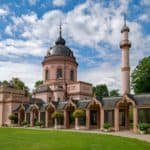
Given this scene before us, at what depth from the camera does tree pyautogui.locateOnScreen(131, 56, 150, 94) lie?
175 feet

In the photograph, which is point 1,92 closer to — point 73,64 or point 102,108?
point 73,64

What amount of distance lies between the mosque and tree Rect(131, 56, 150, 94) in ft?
7.99

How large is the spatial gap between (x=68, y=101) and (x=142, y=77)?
14.6 m

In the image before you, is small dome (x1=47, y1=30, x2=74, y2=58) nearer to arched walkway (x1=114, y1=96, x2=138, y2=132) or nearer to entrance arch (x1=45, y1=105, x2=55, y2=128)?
entrance arch (x1=45, y1=105, x2=55, y2=128)

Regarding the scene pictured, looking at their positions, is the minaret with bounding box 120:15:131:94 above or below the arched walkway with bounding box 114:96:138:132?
above

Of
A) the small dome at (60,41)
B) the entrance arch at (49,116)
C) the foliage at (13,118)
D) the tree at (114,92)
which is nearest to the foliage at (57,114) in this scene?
the entrance arch at (49,116)

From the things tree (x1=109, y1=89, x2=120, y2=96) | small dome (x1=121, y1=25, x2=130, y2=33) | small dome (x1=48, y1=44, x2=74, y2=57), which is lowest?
tree (x1=109, y1=89, x2=120, y2=96)

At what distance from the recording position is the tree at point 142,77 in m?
53.5

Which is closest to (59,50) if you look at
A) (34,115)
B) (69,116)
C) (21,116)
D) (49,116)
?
(21,116)

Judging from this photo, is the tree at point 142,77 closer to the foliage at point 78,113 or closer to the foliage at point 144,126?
the foliage at point 78,113

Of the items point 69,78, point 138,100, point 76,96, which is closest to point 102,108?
point 138,100

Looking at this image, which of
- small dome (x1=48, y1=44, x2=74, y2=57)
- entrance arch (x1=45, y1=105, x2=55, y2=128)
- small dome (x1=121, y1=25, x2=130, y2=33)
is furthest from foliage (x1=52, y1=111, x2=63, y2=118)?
small dome (x1=48, y1=44, x2=74, y2=57)

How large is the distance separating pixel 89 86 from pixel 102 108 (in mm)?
21935

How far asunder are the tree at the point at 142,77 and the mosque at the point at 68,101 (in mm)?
2435
